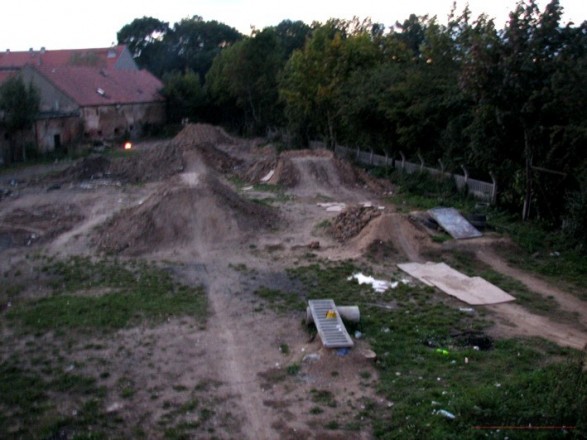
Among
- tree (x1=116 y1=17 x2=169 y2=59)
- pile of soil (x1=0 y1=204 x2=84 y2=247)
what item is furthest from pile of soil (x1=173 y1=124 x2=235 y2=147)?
tree (x1=116 y1=17 x2=169 y2=59)

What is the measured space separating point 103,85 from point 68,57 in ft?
51.0

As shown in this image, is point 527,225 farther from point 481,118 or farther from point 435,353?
point 435,353

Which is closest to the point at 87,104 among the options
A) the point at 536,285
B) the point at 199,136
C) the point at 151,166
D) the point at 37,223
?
the point at 199,136

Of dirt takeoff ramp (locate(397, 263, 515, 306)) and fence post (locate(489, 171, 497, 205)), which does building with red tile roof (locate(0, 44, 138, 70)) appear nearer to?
fence post (locate(489, 171, 497, 205))

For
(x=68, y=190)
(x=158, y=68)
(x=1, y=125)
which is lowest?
(x=68, y=190)

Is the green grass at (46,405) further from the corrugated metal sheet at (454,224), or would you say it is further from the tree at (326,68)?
the tree at (326,68)

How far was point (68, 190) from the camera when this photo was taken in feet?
90.3

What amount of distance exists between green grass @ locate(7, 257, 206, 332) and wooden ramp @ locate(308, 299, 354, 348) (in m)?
2.51

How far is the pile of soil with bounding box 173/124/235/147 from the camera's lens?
122ft

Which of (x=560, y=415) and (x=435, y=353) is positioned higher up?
(x=560, y=415)

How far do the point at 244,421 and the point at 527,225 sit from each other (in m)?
13.6

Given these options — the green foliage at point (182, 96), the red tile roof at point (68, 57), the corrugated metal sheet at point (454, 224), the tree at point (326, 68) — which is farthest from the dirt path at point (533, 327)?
the red tile roof at point (68, 57)

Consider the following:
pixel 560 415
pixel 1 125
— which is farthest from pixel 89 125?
pixel 560 415

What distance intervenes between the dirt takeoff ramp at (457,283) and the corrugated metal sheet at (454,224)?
234 centimetres
